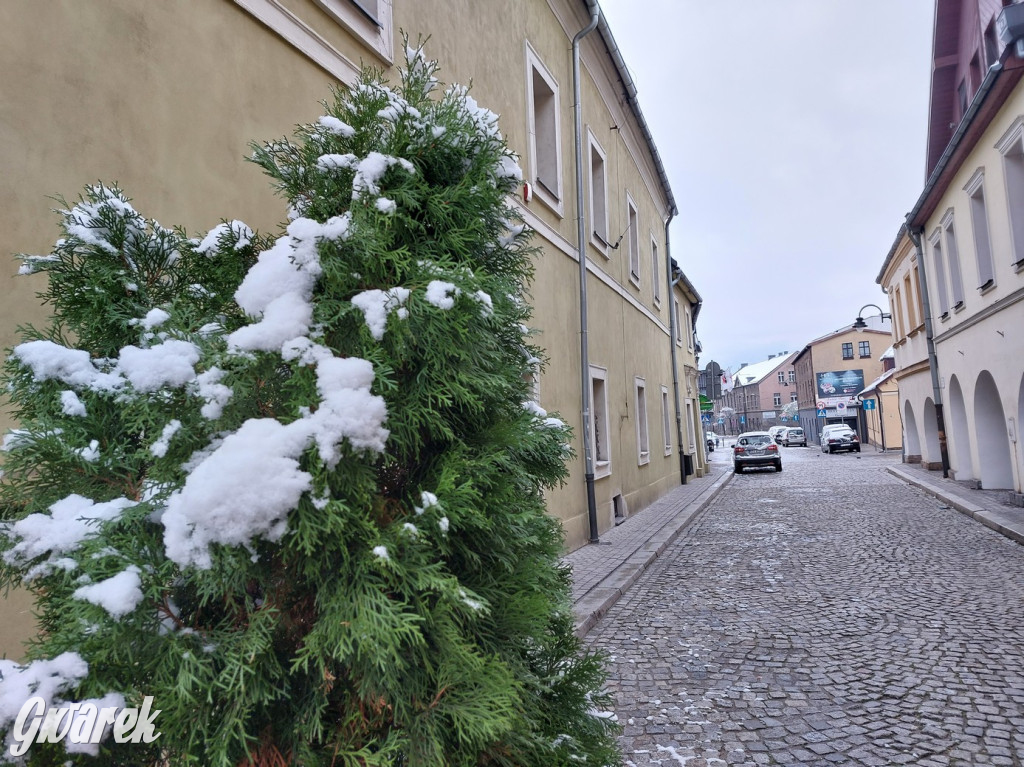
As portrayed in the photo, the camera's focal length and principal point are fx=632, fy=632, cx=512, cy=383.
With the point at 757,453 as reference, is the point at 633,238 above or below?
above

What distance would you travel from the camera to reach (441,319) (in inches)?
59.6

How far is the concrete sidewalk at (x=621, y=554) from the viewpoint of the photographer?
243 inches

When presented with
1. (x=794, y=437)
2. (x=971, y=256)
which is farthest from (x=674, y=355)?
(x=794, y=437)

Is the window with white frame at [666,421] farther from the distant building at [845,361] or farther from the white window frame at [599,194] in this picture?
the distant building at [845,361]

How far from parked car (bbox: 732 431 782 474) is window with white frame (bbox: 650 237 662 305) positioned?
991 centimetres

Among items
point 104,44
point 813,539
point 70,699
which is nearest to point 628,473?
point 813,539

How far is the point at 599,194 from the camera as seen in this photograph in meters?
12.0

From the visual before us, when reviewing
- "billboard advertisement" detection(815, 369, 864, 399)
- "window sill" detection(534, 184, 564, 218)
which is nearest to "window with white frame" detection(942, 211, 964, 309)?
"window sill" detection(534, 184, 564, 218)

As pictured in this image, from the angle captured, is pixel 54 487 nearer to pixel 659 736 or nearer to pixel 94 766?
pixel 94 766

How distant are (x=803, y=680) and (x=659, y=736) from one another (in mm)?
1310

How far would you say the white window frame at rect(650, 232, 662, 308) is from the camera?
56.8ft

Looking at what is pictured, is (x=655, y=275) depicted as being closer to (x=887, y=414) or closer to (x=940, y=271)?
(x=940, y=271)

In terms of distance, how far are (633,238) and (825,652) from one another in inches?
456

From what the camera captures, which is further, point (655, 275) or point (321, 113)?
point (655, 275)
